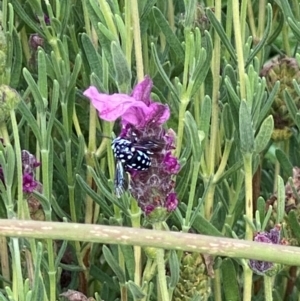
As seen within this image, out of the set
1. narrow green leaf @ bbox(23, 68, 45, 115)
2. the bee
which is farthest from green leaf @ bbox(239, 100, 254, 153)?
narrow green leaf @ bbox(23, 68, 45, 115)

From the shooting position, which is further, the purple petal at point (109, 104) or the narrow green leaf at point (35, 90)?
the narrow green leaf at point (35, 90)

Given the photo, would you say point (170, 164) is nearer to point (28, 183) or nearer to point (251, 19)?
point (28, 183)

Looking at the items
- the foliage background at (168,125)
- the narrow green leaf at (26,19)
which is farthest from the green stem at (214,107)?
the narrow green leaf at (26,19)

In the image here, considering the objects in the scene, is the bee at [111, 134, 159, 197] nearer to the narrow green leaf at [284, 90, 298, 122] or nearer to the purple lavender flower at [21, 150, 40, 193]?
the purple lavender flower at [21, 150, 40, 193]

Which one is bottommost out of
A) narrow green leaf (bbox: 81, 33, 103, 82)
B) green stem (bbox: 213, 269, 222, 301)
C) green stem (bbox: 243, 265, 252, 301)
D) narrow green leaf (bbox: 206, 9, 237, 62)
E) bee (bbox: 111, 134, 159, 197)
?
green stem (bbox: 213, 269, 222, 301)

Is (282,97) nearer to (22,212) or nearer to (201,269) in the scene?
(201,269)

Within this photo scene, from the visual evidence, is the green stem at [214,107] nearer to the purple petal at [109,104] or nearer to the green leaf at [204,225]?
the green leaf at [204,225]

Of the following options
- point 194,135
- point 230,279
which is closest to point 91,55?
point 194,135
